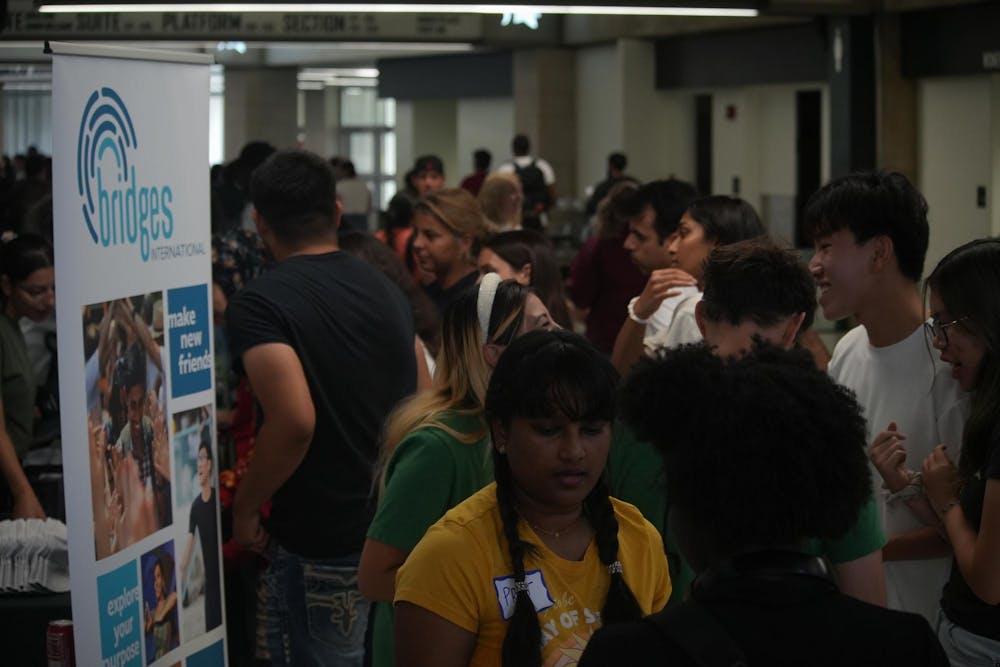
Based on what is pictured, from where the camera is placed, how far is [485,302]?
304 centimetres

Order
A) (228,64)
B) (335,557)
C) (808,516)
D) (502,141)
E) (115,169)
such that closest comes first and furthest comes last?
(808,516) < (115,169) < (335,557) < (502,141) < (228,64)

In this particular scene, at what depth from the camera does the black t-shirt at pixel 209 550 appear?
152 inches

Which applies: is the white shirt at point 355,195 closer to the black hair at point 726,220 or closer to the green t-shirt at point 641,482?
the black hair at point 726,220

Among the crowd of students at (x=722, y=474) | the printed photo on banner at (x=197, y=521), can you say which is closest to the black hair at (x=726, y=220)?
the crowd of students at (x=722, y=474)

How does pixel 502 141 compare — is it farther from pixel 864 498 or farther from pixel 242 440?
pixel 864 498

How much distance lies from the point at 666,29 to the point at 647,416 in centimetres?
1489

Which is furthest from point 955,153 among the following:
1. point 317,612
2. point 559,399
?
point 559,399

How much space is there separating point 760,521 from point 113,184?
211 centimetres

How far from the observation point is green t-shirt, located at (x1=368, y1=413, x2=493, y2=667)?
2760 mm

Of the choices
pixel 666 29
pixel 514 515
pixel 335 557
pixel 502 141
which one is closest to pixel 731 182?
pixel 666 29

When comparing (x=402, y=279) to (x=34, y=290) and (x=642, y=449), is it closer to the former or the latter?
(x=34, y=290)

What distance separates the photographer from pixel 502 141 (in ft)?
68.7

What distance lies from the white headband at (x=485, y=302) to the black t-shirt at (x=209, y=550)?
1208 mm

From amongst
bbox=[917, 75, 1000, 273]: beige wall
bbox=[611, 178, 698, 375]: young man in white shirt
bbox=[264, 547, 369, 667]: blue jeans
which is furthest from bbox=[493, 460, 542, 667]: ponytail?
bbox=[917, 75, 1000, 273]: beige wall
